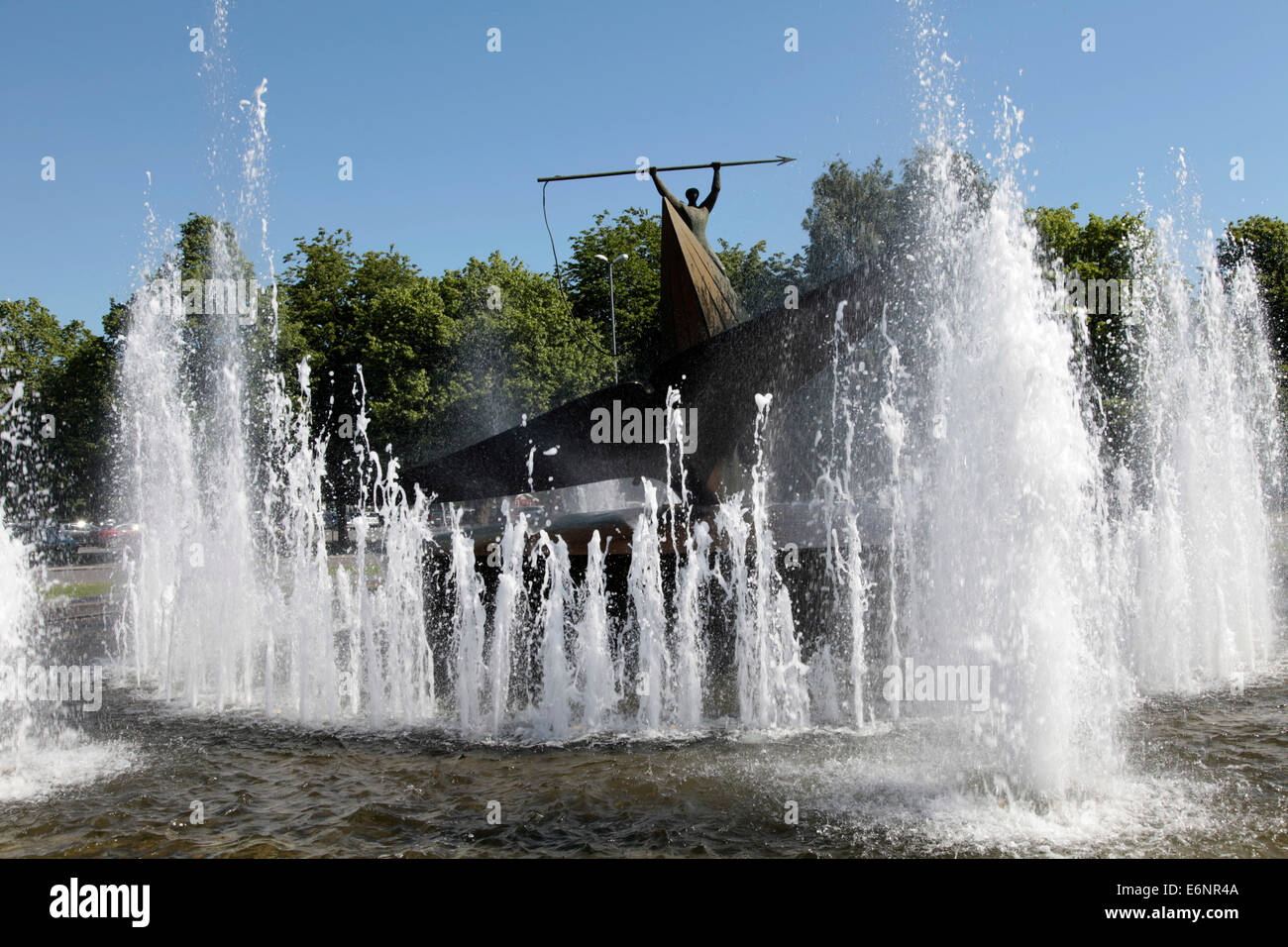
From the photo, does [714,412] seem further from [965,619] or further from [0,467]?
[0,467]

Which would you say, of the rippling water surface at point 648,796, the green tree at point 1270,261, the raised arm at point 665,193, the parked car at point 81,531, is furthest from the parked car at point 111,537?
the green tree at point 1270,261

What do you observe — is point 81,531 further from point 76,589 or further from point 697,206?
point 697,206

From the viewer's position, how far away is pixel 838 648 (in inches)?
341

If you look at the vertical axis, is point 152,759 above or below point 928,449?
below

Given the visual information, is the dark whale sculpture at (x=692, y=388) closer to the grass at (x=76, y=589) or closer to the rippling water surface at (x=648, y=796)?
the rippling water surface at (x=648, y=796)

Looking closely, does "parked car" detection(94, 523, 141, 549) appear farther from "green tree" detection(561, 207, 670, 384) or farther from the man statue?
the man statue

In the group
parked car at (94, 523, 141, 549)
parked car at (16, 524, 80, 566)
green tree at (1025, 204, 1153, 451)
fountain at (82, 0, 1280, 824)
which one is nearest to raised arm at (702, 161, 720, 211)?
fountain at (82, 0, 1280, 824)

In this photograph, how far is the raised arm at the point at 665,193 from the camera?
10234 mm

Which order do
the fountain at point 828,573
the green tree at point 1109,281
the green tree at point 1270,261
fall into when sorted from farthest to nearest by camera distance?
1. the green tree at point 1270,261
2. the green tree at point 1109,281
3. the fountain at point 828,573

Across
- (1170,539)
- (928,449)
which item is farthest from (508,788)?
(1170,539)

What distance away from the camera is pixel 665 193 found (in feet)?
33.7

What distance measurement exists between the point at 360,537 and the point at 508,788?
3375 millimetres

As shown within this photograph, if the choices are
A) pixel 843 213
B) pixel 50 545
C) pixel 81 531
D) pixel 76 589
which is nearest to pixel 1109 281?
pixel 843 213

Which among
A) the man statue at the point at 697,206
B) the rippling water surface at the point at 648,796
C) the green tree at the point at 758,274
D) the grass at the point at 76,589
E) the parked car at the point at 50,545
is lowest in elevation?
the rippling water surface at the point at 648,796
